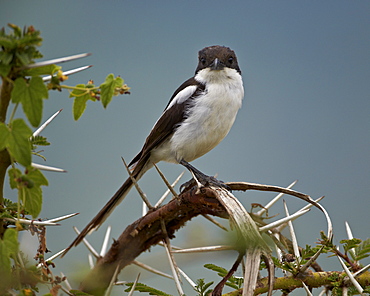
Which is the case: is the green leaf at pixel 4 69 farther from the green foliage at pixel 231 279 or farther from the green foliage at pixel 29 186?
the green foliage at pixel 231 279

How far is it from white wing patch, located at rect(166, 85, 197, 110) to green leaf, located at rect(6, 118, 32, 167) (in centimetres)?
238

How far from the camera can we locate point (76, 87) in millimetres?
1030

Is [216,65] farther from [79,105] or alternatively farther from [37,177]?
[37,177]

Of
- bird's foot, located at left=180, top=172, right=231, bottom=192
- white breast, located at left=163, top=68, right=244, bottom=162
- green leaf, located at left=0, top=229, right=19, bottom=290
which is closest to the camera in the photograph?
green leaf, located at left=0, top=229, right=19, bottom=290

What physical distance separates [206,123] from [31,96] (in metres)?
2.25

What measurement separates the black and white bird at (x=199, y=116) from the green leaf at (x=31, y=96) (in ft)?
6.94

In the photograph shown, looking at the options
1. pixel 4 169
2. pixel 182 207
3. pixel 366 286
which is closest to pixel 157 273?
pixel 182 207

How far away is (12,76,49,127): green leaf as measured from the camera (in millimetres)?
882

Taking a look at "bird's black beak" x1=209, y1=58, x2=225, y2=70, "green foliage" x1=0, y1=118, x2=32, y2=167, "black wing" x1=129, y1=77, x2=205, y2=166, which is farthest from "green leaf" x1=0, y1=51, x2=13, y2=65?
"bird's black beak" x1=209, y1=58, x2=225, y2=70

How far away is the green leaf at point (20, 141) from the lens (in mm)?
871

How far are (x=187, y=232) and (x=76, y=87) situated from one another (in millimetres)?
791

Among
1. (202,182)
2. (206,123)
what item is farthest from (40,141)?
(206,123)

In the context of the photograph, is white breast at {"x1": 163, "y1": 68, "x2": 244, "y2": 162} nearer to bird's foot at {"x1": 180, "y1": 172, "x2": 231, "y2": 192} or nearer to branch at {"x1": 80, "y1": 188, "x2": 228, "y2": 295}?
bird's foot at {"x1": 180, "y1": 172, "x2": 231, "y2": 192}

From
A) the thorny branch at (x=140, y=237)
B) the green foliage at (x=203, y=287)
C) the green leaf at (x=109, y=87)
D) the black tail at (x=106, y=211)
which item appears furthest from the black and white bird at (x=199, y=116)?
the green leaf at (x=109, y=87)
